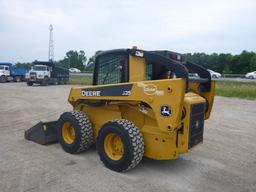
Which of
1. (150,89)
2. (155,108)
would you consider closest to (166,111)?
(155,108)

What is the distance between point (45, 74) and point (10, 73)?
25.1ft

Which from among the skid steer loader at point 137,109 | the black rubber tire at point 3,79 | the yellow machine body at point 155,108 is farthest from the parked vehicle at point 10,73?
the yellow machine body at point 155,108

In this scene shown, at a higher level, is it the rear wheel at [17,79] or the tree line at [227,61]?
the tree line at [227,61]

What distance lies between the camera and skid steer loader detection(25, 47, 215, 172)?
4.91m

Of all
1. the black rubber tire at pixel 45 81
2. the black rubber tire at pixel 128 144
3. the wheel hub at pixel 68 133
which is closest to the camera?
the black rubber tire at pixel 128 144

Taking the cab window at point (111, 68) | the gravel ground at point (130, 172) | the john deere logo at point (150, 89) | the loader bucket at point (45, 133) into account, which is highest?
the cab window at point (111, 68)

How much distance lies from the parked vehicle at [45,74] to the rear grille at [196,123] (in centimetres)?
2784

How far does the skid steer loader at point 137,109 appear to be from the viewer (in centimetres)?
491

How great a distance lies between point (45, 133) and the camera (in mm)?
7074

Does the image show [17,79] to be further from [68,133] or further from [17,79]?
[68,133]

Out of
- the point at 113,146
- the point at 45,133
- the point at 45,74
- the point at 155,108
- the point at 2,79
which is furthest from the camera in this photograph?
the point at 2,79

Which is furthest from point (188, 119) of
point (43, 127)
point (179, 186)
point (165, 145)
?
point (43, 127)

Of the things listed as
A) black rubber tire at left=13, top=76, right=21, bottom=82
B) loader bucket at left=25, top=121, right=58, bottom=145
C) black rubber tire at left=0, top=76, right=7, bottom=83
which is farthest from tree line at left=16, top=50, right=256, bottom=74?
loader bucket at left=25, top=121, right=58, bottom=145

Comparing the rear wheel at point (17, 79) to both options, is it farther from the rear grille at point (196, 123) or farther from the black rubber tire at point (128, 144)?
the rear grille at point (196, 123)
